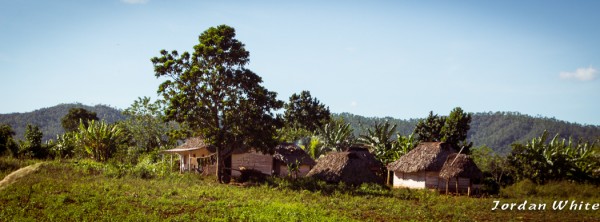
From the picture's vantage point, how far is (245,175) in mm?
33500

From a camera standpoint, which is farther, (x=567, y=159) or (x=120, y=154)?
(x=120, y=154)

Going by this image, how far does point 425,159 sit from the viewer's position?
34438 mm

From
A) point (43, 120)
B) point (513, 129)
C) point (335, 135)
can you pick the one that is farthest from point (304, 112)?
point (43, 120)

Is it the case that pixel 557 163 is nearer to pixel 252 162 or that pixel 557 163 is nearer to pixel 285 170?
pixel 285 170

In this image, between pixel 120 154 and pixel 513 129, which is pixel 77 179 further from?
pixel 513 129

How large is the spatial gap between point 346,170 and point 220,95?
1009 centimetres

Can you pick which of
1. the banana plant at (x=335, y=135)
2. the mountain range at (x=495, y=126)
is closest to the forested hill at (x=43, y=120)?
the mountain range at (x=495, y=126)

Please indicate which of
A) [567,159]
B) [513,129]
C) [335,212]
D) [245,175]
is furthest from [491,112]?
[335,212]

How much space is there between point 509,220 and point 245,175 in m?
18.4

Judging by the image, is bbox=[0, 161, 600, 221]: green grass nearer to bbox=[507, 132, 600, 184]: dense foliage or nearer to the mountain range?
bbox=[507, 132, 600, 184]: dense foliage

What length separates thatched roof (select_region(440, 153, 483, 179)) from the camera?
31234mm

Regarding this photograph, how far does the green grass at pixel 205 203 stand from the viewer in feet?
56.3

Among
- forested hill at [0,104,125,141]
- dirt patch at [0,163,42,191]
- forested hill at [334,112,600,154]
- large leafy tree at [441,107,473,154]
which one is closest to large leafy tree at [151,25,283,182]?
dirt patch at [0,163,42,191]

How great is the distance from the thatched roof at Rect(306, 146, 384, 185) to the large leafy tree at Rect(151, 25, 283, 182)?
198 inches
